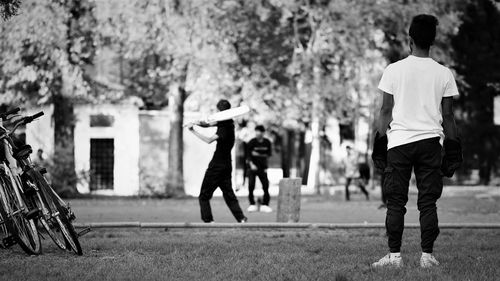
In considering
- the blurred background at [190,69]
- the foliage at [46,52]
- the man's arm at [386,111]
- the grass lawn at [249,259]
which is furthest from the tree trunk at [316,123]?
the man's arm at [386,111]

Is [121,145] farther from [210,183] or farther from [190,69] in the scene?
[210,183]

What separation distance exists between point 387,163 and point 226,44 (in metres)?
26.6

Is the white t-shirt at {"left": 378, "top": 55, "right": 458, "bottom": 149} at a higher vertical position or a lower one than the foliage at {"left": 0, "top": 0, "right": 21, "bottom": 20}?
lower

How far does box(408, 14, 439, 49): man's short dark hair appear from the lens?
8914 mm

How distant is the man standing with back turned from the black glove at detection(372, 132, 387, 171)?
0.44ft

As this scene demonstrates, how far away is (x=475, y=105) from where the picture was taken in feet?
157

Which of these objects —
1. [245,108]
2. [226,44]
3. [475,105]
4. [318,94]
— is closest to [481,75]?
[475,105]

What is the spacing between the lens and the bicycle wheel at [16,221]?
33.7ft

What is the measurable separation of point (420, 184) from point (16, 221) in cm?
371

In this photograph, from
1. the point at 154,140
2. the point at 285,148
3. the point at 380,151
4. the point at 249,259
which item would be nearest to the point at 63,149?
the point at 154,140

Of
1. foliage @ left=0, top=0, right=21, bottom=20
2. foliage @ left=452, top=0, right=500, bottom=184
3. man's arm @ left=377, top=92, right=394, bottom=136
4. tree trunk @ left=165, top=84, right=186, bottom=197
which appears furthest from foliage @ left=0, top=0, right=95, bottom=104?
man's arm @ left=377, top=92, right=394, bottom=136

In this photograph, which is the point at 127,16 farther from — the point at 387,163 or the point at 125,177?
the point at 387,163

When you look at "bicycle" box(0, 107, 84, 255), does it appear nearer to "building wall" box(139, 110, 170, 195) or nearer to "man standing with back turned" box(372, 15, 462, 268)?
"man standing with back turned" box(372, 15, 462, 268)

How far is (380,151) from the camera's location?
924cm
